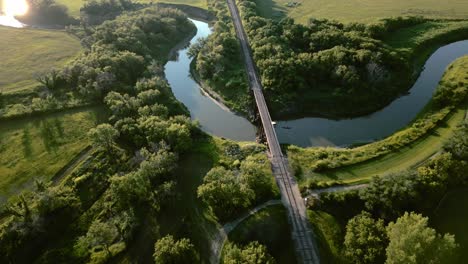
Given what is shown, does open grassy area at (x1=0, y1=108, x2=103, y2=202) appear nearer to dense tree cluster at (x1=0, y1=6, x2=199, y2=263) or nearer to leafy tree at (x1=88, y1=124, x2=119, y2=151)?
dense tree cluster at (x1=0, y1=6, x2=199, y2=263)

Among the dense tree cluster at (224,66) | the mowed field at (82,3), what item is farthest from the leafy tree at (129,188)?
the mowed field at (82,3)

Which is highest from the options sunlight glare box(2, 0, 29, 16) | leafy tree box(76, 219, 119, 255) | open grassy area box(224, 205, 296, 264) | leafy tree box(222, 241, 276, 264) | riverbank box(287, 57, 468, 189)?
sunlight glare box(2, 0, 29, 16)

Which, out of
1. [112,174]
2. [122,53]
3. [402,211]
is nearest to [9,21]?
[122,53]

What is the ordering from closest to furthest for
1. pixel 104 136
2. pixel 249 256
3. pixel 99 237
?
pixel 249 256 → pixel 99 237 → pixel 104 136

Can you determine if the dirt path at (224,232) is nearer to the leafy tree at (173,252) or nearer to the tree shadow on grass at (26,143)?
the leafy tree at (173,252)

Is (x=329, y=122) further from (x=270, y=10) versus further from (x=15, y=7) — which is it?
(x=15, y=7)

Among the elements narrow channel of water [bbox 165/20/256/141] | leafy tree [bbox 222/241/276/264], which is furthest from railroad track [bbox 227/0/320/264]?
leafy tree [bbox 222/241/276/264]

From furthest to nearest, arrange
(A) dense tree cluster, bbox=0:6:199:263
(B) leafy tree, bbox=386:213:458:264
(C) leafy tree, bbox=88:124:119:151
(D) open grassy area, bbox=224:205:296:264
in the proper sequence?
(C) leafy tree, bbox=88:124:119:151 < (A) dense tree cluster, bbox=0:6:199:263 < (D) open grassy area, bbox=224:205:296:264 < (B) leafy tree, bbox=386:213:458:264
